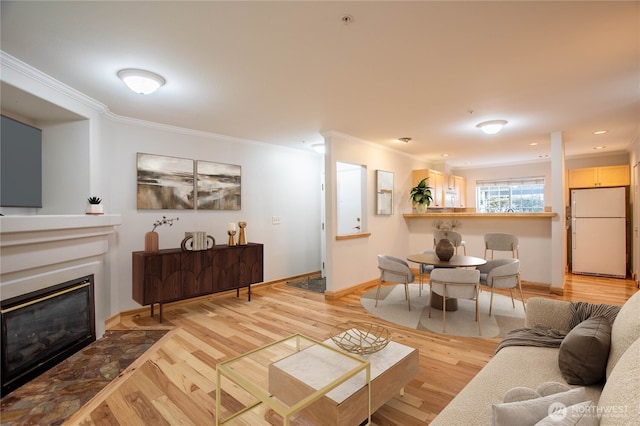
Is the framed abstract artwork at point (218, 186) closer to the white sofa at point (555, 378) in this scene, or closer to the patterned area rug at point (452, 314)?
the patterned area rug at point (452, 314)

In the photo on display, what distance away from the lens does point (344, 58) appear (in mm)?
2357

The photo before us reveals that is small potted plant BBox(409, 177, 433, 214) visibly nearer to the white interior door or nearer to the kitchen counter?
the kitchen counter

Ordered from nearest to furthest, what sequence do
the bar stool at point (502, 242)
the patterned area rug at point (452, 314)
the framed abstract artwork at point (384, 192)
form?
the patterned area rug at point (452, 314)
the bar stool at point (502, 242)
the framed abstract artwork at point (384, 192)

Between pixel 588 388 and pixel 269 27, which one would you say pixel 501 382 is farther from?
pixel 269 27

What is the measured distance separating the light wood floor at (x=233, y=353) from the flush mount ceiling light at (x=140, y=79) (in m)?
2.33

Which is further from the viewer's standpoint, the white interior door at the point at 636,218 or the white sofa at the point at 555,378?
the white interior door at the point at 636,218

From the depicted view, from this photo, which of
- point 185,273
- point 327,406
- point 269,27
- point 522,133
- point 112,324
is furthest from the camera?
point 522,133

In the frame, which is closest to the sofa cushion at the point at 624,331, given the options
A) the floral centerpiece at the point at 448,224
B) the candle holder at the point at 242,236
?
the candle holder at the point at 242,236

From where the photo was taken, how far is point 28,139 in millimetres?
2842

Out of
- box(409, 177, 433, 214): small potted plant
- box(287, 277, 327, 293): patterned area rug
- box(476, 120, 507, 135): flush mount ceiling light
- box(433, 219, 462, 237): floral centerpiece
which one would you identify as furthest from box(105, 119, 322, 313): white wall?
box(476, 120, 507, 135): flush mount ceiling light

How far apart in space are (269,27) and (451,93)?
1.98m

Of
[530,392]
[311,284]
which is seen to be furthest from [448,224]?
[530,392]

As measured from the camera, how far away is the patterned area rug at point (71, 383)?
6.37 ft

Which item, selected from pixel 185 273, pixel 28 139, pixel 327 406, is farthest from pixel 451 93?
pixel 28 139
